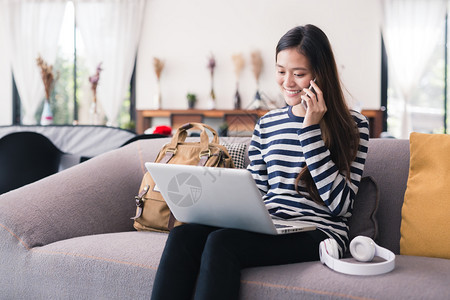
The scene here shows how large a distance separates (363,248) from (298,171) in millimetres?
351

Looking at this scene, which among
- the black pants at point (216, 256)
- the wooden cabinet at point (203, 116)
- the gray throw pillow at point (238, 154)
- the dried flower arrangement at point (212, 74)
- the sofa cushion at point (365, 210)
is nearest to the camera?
the black pants at point (216, 256)

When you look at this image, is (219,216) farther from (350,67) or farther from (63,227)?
(350,67)

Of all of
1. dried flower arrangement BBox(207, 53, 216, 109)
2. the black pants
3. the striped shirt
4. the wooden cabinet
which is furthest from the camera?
dried flower arrangement BBox(207, 53, 216, 109)

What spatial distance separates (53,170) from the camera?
2.52 metres

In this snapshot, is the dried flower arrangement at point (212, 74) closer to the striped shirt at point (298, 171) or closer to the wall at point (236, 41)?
the wall at point (236, 41)

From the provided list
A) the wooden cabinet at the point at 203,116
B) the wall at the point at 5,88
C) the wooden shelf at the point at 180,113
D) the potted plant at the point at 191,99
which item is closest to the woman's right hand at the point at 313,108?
the wooden cabinet at the point at 203,116

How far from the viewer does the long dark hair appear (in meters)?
1.41

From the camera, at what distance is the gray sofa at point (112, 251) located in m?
1.11

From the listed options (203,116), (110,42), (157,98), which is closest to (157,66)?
(157,98)

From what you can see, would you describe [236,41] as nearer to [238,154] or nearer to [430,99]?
[430,99]

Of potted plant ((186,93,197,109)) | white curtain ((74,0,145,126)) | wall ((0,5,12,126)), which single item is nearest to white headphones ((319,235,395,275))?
potted plant ((186,93,197,109))

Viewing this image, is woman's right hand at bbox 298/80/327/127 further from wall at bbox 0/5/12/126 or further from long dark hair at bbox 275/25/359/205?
wall at bbox 0/5/12/126

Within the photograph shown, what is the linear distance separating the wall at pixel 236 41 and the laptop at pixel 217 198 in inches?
175

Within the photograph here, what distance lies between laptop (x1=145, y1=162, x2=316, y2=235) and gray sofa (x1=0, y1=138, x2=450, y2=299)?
13cm
